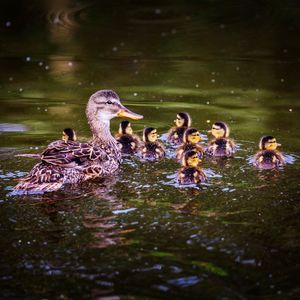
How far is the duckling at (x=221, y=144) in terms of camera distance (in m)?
→ 6.59

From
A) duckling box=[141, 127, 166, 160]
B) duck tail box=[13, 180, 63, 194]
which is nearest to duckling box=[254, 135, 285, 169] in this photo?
duckling box=[141, 127, 166, 160]

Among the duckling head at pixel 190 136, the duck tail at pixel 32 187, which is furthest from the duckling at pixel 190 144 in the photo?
the duck tail at pixel 32 187

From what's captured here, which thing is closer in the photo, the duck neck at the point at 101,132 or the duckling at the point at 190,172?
the duckling at the point at 190,172

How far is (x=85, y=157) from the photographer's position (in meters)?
6.19

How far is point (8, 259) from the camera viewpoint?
14.7 feet

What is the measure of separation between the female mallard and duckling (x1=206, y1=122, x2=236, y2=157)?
0.72 metres

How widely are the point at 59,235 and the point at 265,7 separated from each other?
8.23 metres

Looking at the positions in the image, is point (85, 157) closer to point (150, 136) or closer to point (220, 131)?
point (150, 136)

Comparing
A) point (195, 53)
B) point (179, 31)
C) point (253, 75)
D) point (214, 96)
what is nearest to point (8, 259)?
point (214, 96)

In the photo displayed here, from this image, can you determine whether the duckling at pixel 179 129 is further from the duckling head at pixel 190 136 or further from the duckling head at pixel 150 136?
the duckling head at pixel 150 136

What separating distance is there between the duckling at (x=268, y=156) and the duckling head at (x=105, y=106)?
3.83 feet

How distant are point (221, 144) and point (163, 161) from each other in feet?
1.63

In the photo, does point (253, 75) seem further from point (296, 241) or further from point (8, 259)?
point (8, 259)

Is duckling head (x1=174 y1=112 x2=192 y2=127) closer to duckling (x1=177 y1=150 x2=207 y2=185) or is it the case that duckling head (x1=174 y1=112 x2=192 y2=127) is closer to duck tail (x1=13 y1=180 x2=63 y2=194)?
duckling (x1=177 y1=150 x2=207 y2=185)
